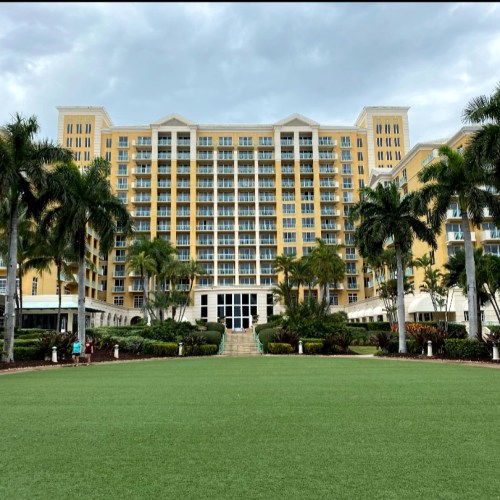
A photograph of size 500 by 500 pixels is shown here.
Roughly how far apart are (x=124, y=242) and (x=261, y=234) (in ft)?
75.5

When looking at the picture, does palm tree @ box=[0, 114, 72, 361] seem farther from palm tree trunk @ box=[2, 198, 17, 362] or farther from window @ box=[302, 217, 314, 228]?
window @ box=[302, 217, 314, 228]

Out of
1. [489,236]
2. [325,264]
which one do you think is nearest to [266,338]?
[325,264]

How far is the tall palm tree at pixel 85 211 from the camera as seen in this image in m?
28.1

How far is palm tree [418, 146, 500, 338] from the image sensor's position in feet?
89.7

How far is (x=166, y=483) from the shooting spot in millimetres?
5477

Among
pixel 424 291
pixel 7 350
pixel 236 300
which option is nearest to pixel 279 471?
pixel 7 350

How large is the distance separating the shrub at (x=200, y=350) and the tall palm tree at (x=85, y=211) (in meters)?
7.43

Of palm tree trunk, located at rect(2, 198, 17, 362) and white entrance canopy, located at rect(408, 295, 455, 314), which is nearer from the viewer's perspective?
palm tree trunk, located at rect(2, 198, 17, 362)

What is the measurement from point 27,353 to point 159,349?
8.52 metres

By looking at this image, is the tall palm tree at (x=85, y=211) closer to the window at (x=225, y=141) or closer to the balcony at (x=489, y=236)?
the balcony at (x=489, y=236)

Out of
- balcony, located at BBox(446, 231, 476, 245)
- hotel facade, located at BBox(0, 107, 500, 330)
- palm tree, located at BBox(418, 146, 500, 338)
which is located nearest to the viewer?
palm tree, located at BBox(418, 146, 500, 338)

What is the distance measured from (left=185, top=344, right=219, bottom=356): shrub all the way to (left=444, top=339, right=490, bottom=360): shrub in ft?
51.1

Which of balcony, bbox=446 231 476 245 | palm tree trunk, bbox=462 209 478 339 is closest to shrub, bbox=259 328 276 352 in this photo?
palm tree trunk, bbox=462 209 478 339

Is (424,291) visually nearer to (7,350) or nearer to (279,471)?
(7,350)
